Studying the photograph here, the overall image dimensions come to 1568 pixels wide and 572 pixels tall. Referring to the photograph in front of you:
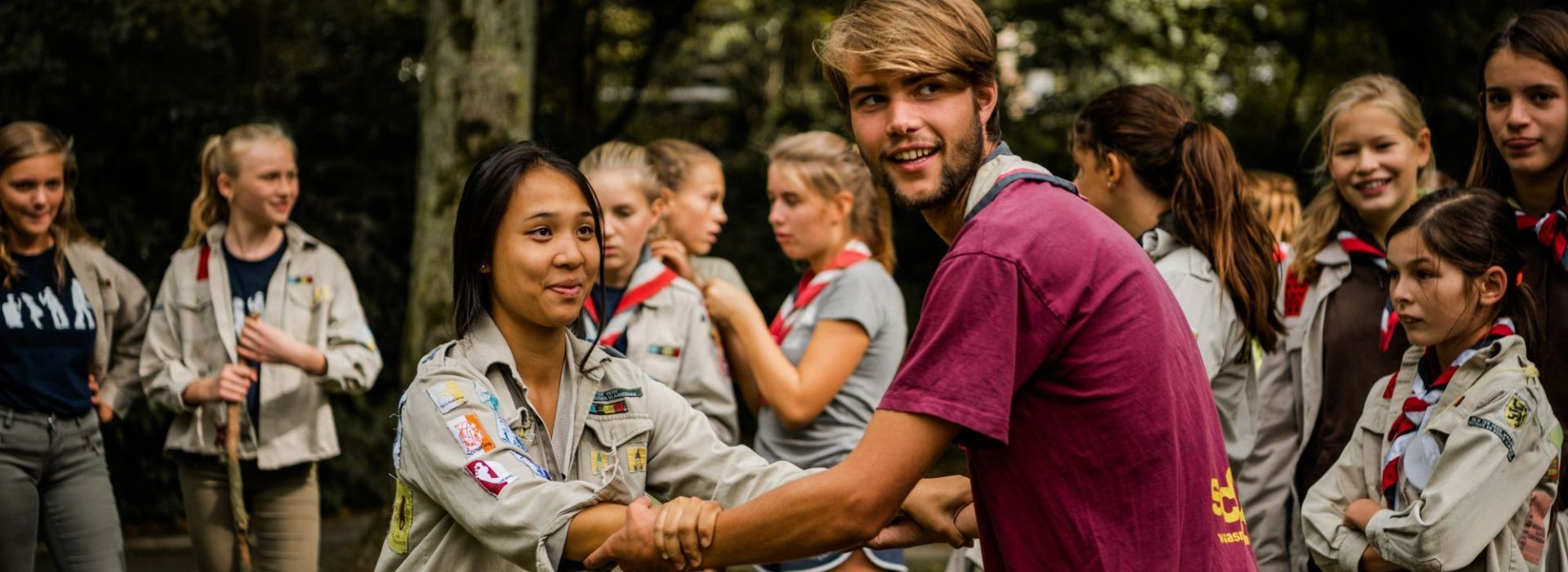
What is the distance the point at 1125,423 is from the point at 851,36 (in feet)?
3.16

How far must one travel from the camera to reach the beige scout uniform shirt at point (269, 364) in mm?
5539

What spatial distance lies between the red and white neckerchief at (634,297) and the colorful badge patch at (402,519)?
6.65ft

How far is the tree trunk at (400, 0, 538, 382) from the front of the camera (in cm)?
772

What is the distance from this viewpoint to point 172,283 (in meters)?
5.74

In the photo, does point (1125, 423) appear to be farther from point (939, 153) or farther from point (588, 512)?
point (588, 512)

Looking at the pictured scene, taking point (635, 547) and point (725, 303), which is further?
point (725, 303)

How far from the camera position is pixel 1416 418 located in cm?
392

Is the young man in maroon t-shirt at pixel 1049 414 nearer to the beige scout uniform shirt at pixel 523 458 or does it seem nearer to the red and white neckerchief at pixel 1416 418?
the beige scout uniform shirt at pixel 523 458

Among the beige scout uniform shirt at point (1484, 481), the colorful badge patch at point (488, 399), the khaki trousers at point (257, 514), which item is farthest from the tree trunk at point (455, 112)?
the beige scout uniform shirt at point (1484, 481)

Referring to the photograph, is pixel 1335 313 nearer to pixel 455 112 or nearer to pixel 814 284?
pixel 814 284

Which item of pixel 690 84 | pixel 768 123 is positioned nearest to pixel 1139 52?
pixel 768 123

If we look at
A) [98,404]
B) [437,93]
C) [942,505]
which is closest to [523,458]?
[942,505]

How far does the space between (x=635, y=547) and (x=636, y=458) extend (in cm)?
47

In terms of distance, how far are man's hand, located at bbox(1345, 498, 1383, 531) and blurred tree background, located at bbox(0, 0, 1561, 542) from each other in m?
3.04
